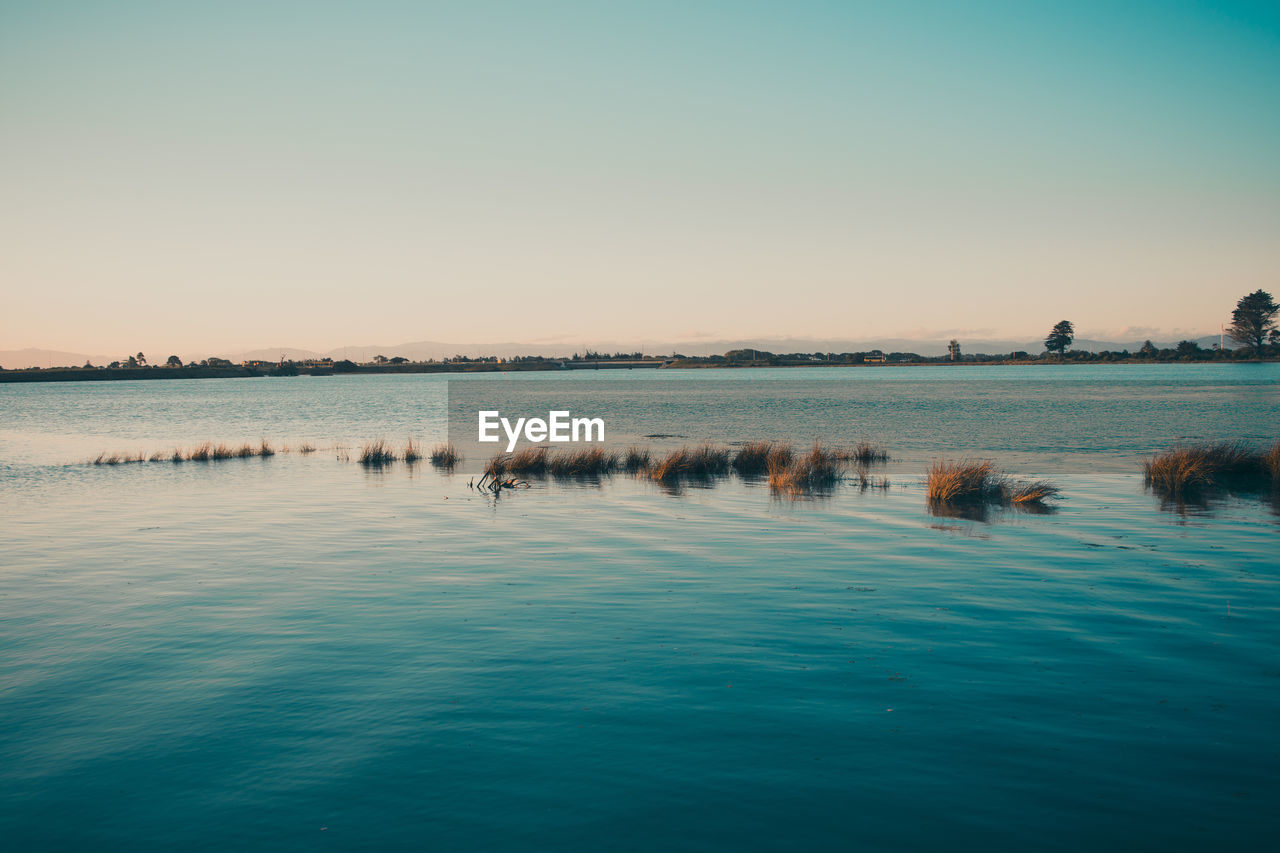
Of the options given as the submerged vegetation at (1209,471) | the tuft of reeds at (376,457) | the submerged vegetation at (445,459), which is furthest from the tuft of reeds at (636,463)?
the submerged vegetation at (1209,471)

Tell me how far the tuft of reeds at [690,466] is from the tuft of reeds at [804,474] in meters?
2.46

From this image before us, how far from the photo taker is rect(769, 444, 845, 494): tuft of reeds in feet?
91.2

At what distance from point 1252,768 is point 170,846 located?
9790 mm

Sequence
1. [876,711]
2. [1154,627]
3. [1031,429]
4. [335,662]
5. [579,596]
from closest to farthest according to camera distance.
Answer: [876,711]
[335,662]
[1154,627]
[579,596]
[1031,429]

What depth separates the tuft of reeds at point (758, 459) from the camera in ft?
106

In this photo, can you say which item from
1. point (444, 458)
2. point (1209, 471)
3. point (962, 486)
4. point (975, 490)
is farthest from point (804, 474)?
point (444, 458)

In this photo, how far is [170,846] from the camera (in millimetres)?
6656

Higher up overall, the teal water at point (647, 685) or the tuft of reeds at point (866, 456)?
the tuft of reeds at point (866, 456)

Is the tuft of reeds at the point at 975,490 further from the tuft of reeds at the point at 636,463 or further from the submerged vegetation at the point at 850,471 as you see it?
the tuft of reeds at the point at 636,463

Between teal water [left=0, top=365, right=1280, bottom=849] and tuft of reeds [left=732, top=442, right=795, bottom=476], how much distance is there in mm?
11461

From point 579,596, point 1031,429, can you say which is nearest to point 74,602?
point 579,596

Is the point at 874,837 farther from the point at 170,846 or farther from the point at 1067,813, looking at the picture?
the point at 170,846

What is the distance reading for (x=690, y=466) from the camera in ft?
105

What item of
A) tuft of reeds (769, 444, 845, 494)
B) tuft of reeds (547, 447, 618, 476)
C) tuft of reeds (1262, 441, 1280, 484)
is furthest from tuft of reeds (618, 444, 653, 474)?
tuft of reeds (1262, 441, 1280, 484)
